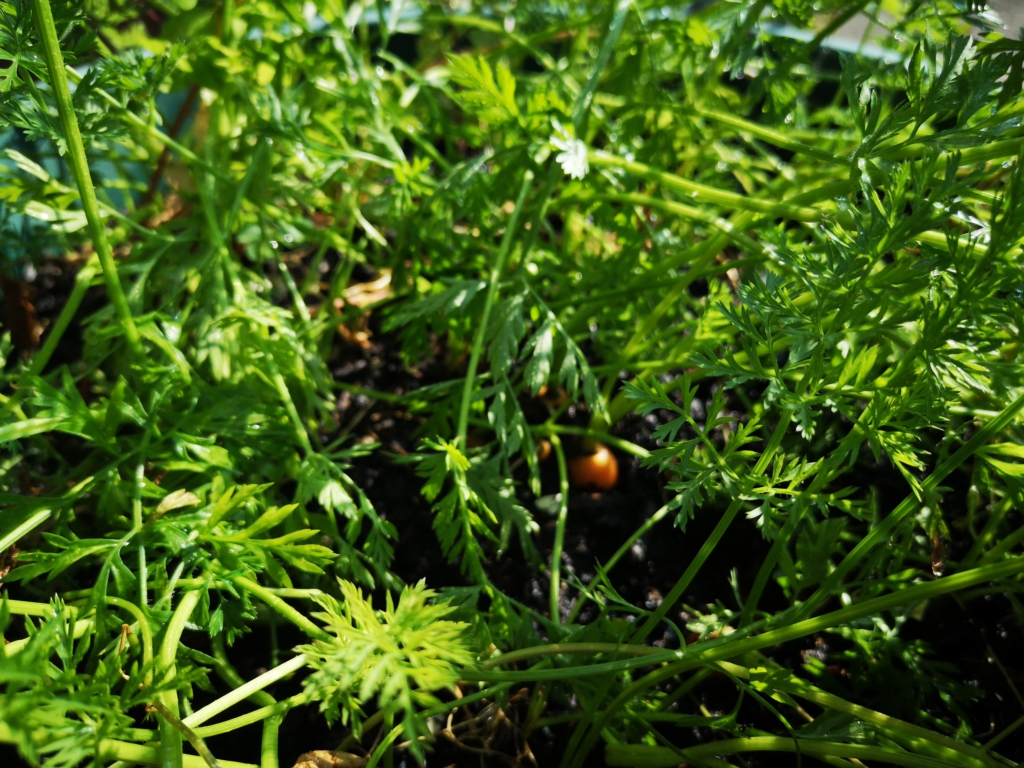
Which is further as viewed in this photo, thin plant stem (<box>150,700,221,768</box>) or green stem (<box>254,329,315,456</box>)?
green stem (<box>254,329,315,456</box>)

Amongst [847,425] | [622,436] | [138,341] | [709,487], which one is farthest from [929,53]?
[138,341]

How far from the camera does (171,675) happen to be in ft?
1.78

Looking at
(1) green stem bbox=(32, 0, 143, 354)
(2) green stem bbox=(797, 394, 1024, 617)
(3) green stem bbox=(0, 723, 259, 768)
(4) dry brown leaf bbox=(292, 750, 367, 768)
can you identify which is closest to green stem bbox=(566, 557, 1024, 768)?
(2) green stem bbox=(797, 394, 1024, 617)

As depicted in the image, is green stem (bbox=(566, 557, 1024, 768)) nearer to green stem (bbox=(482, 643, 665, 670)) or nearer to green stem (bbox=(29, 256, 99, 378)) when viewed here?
green stem (bbox=(482, 643, 665, 670))

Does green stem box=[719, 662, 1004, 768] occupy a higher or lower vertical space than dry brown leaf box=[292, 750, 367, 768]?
higher

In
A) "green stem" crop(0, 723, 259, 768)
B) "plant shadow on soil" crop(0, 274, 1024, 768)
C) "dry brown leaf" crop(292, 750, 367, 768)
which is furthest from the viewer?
"plant shadow on soil" crop(0, 274, 1024, 768)

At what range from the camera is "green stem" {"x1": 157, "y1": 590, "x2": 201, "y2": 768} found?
51 centimetres

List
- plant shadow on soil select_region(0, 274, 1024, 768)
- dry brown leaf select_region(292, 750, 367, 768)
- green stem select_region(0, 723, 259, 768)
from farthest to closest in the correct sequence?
plant shadow on soil select_region(0, 274, 1024, 768), dry brown leaf select_region(292, 750, 367, 768), green stem select_region(0, 723, 259, 768)

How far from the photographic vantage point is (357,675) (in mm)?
497

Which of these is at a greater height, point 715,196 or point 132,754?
point 715,196

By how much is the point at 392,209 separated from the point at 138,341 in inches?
12.7

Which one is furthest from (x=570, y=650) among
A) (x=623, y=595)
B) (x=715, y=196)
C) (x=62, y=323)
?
(x=62, y=323)

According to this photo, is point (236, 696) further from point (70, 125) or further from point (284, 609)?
point (70, 125)

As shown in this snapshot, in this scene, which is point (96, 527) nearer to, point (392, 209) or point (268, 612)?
point (268, 612)
